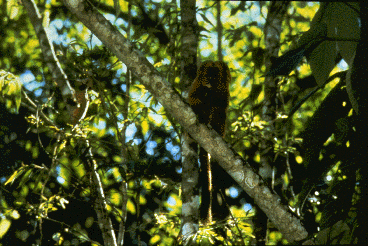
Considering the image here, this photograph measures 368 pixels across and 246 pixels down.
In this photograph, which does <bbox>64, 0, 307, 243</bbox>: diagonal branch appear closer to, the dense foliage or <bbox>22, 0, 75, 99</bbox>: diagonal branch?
the dense foliage

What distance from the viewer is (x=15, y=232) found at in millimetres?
5090

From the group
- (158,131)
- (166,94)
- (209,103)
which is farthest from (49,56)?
(166,94)

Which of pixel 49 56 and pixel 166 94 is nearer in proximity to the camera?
pixel 166 94

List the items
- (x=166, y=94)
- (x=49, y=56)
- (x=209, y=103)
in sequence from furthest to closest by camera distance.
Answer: (x=49, y=56), (x=209, y=103), (x=166, y=94)

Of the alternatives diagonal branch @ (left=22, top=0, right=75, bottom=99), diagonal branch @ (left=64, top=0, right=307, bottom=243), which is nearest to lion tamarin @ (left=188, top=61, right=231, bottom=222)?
diagonal branch @ (left=64, top=0, right=307, bottom=243)

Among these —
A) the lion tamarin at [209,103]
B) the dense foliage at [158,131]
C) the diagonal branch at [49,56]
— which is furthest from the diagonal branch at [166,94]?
the diagonal branch at [49,56]

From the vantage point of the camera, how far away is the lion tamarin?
2906mm

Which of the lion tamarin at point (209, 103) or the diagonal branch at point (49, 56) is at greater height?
the diagonal branch at point (49, 56)

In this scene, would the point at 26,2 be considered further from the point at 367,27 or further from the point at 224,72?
the point at 367,27

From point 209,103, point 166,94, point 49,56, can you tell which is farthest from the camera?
point 49,56

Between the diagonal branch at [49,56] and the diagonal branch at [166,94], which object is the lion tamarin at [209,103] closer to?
the diagonal branch at [166,94]

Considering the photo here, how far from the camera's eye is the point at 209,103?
3031mm

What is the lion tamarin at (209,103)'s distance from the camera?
291 centimetres

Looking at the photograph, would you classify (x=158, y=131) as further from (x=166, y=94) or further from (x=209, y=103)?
(x=166, y=94)
